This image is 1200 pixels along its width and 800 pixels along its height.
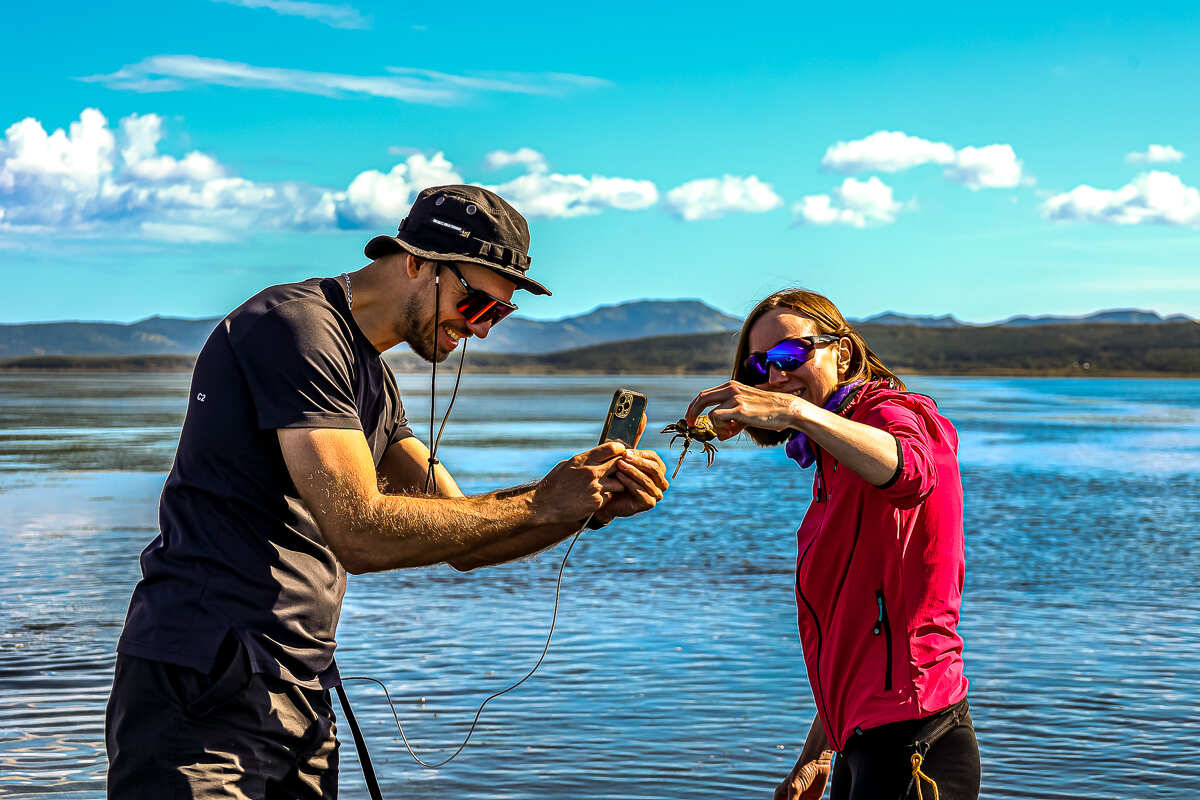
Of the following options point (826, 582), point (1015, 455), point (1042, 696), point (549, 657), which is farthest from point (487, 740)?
point (1015, 455)

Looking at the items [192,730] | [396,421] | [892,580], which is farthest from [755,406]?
[192,730]

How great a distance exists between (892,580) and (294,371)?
5.58 feet

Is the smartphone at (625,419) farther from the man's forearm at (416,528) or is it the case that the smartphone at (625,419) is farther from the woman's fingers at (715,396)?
the man's forearm at (416,528)

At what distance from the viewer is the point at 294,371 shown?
3057 millimetres

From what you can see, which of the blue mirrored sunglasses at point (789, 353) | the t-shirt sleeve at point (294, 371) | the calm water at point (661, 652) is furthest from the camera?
the calm water at point (661, 652)

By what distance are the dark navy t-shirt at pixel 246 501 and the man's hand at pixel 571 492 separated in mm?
592

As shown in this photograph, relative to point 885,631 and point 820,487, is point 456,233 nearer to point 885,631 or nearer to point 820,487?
point 820,487

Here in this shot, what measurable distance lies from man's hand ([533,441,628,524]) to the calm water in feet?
14.9

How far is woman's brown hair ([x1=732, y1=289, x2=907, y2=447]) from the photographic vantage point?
3.84 m

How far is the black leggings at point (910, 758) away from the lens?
11.1ft

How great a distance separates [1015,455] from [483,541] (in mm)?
34529

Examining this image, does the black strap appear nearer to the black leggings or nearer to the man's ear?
the man's ear

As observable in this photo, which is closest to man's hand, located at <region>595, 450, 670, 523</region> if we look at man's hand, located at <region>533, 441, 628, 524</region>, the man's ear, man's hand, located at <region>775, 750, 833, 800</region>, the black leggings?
man's hand, located at <region>533, 441, 628, 524</region>

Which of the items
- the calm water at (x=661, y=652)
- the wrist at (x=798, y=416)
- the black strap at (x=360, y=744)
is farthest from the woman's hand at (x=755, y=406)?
the calm water at (x=661, y=652)
